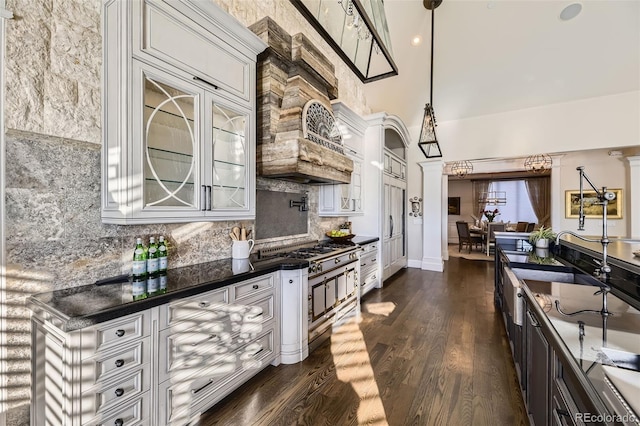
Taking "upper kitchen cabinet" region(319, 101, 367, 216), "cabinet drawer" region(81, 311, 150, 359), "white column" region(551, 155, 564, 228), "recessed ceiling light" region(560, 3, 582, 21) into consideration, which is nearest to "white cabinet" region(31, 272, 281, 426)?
"cabinet drawer" region(81, 311, 150, 359)

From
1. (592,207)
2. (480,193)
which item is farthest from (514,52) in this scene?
(480,193)

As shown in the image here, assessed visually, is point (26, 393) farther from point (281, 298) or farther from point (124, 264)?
point (281, 298)

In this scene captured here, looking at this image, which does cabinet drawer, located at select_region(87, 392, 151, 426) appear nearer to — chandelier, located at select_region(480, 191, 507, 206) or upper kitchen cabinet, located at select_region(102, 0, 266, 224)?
upper kitchen cabinet, located at select_region(102, 0, 266, 224)

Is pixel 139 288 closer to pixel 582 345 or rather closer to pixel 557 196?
pixel 582 345

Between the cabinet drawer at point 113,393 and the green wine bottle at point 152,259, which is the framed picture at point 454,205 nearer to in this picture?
the green wine bottle at point 152,259

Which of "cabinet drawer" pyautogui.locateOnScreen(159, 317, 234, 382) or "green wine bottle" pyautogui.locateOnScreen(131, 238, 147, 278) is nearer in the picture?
"cabinet drawer" pyautogui.locateOnScreen(159, 317, 234, 382)

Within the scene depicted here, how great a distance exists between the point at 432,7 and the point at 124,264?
16.4ft

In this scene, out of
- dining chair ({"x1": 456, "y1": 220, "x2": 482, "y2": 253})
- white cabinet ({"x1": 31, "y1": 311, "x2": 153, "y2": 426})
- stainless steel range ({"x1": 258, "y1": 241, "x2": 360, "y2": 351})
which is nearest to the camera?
white cabinet ({"x1": 31, "y1": 311, "x2": 153, "y2": 426})

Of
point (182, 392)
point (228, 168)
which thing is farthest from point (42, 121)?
point (182, 392)

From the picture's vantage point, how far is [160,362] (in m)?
1.48

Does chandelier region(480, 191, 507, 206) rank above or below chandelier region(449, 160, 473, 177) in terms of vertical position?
below

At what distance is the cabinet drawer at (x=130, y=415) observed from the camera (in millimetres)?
1268

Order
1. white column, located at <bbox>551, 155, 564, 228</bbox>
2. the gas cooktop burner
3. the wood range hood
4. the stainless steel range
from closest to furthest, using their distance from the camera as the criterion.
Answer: the wood range hood < the stainless steel range < the gas cooktop burner < white column, located at <bbox>551, 155, 564, 228</bbox>

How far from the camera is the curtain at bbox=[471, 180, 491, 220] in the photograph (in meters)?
10.9
